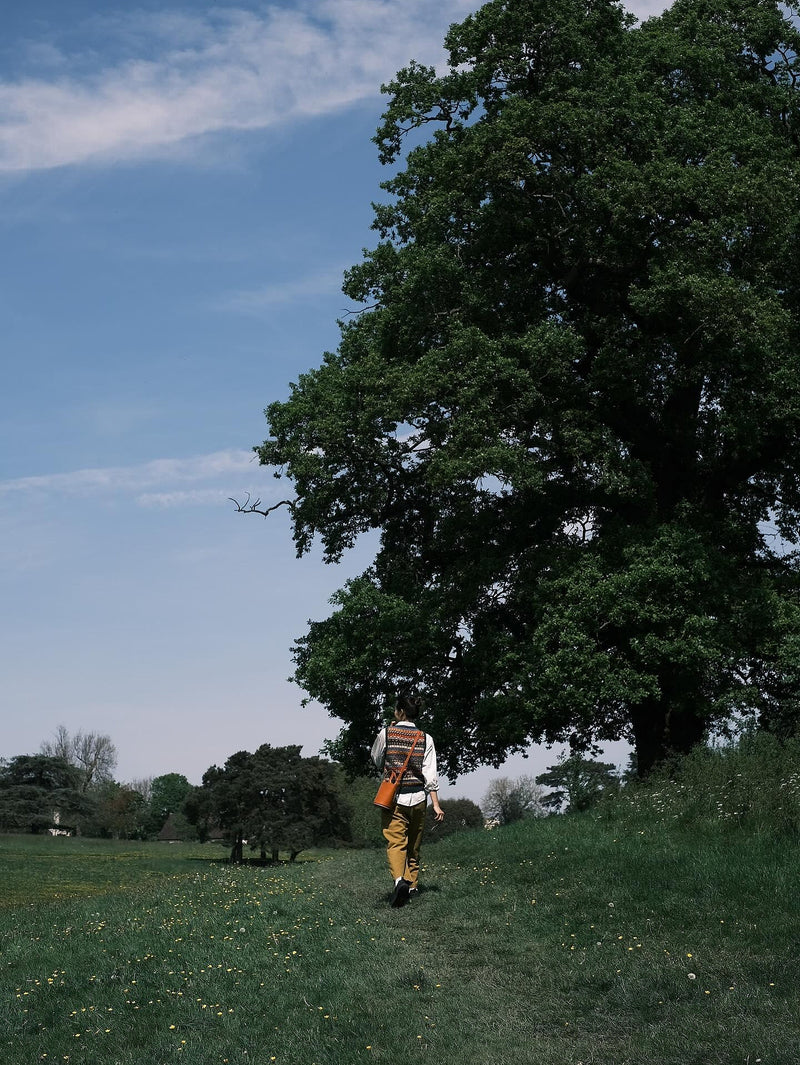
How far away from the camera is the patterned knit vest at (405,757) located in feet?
41.6

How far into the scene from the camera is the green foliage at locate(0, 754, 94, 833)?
244 feet

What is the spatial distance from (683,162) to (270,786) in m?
28.2

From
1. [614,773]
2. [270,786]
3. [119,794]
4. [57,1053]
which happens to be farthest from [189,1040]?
[119,794]

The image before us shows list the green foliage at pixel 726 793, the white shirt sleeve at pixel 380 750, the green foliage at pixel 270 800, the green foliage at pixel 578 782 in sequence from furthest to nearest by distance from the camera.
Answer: the green foliage at pixel 270 800 < the green foliage at pixel 578 782 < the green foliage at pixel 726 793 < the white shirt sleeve at pixel 380 750

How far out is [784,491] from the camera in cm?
2436

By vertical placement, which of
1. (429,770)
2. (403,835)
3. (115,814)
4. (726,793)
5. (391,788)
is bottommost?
(115,814)

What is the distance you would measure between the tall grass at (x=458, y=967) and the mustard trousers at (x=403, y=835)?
1.63ft

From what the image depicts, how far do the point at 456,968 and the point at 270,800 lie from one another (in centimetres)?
3223

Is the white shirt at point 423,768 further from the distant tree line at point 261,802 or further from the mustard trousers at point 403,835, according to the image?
the distant tree line at point 261,802

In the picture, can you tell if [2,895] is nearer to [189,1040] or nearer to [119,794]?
Result: [189,1040]

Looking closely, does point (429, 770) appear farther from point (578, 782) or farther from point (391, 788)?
point (578, 782)

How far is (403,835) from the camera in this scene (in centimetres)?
1258

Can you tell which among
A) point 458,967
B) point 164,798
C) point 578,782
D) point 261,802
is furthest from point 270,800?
point 164,798

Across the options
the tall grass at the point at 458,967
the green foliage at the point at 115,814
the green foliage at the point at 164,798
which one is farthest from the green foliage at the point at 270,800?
the green foliage at the point at 164,798
